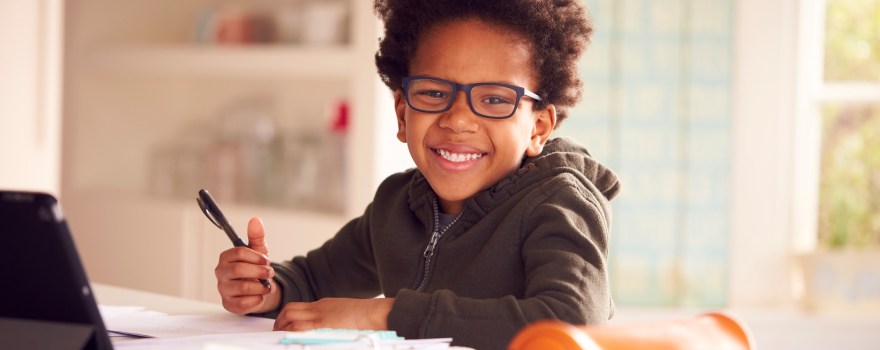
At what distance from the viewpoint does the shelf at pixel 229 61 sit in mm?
3520

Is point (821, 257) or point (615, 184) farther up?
point (615, 184)

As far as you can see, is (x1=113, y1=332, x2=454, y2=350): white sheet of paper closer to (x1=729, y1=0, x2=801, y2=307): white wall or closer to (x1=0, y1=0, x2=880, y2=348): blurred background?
(x1=0, y1=0, x2=880, y2=348): blurred background

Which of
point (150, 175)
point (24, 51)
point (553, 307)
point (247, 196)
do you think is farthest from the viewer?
A: point (150, 175)

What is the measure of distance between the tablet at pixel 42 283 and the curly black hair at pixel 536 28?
2.12 feet

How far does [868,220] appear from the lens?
3.88 meters

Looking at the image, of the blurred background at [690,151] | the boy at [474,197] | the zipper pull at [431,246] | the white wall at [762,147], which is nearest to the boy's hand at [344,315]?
the boy at [474,197]

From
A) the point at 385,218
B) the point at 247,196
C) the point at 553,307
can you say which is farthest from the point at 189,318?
the point at 247,196

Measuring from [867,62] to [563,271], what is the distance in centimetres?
305

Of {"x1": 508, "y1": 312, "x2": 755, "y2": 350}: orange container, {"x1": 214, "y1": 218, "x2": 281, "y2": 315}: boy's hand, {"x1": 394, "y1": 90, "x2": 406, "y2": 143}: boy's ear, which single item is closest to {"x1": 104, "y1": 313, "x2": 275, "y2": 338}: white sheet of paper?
{"x1": 214, "y1": 218, "x2": 281, "y2": 315}: boy's hand

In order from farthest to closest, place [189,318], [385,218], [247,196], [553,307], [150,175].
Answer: [150,175]
[247,196]
[385,218]
[189,318]
[553,307]

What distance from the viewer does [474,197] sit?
1.35 meters

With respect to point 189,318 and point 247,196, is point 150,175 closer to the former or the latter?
point 247,196

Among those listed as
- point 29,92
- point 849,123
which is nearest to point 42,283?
point 29,92

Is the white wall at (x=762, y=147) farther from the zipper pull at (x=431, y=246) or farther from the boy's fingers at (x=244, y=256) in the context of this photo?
the boy's fingers at (x=244, y=256)
